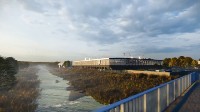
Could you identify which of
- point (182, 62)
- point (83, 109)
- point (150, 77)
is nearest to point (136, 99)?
point (83, 109)

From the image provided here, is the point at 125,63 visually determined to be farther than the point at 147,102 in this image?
Yes

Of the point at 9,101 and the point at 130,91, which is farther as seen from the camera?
the point at 130,91

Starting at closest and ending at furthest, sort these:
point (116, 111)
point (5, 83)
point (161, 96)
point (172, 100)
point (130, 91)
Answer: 1. point (116, 111)
2. point (161, 96)
3. point (172, 100)
4. point (130, 91)
5. point (5, 83)

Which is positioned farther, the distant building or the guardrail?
the distant building

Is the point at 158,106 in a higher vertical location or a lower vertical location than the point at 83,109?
higher

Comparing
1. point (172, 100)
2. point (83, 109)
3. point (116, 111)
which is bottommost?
point (83, 109)

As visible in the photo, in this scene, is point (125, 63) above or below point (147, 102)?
above

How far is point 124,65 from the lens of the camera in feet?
331

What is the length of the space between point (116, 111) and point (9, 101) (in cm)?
2345

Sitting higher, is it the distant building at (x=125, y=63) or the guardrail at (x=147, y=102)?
the distant building at (x=125, y=63)

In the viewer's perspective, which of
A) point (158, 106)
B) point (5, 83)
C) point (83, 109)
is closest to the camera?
point (158, 106)

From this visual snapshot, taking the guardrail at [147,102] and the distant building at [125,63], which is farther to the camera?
the distant building at [125,63]

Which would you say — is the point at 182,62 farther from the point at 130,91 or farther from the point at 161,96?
the point at 161,96

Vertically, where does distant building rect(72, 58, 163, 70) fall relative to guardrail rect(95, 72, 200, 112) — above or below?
above
